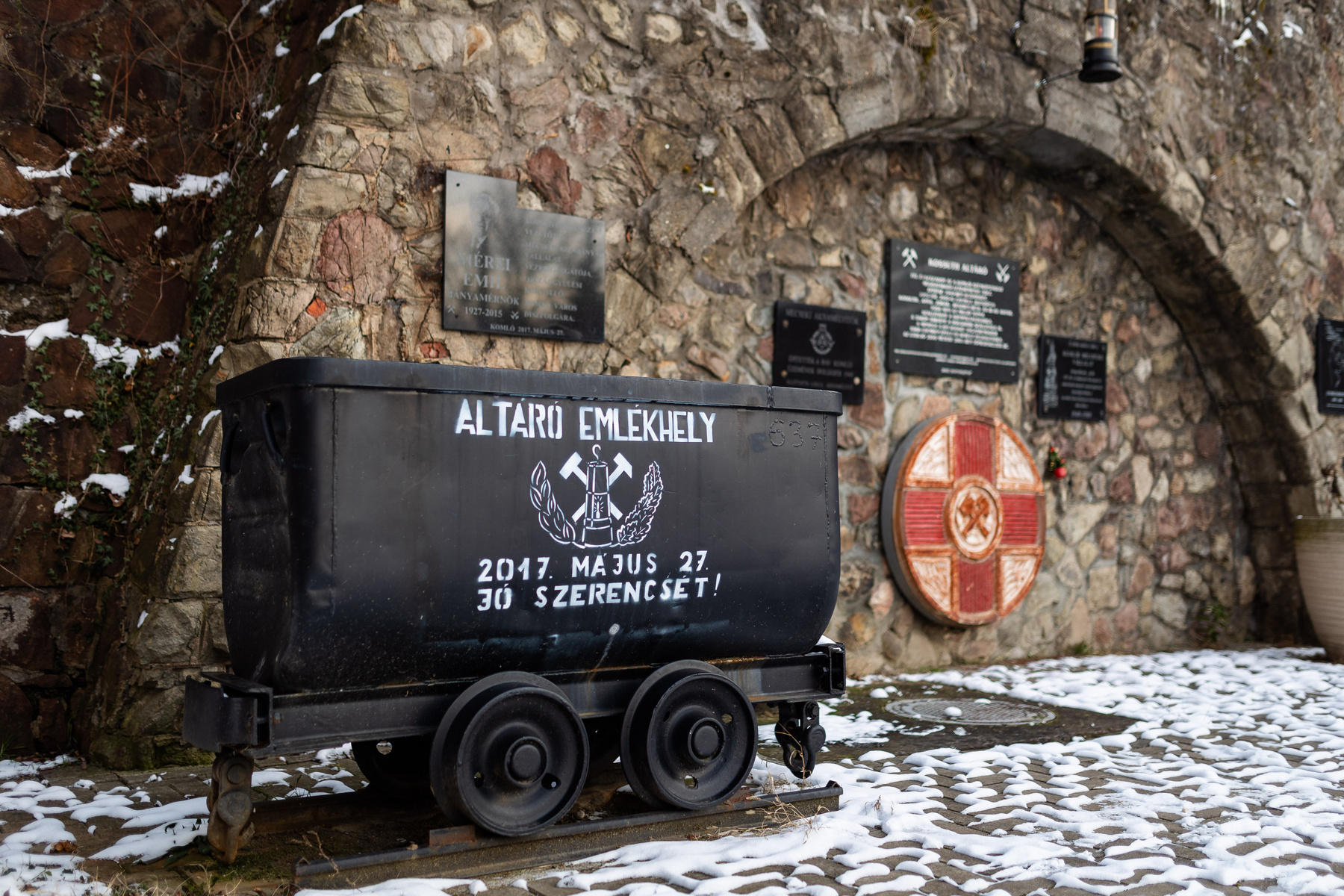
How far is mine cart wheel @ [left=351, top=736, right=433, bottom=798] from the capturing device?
9.34 feet

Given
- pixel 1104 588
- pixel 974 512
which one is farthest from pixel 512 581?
pixel 1104 588

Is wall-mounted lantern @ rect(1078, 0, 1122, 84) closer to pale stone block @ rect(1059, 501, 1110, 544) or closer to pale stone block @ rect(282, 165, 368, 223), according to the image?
pale stone block @ rect(1059, 501, 1110, 544)

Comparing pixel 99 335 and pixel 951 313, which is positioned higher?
pixel 951 313

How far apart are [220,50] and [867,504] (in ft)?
11.7

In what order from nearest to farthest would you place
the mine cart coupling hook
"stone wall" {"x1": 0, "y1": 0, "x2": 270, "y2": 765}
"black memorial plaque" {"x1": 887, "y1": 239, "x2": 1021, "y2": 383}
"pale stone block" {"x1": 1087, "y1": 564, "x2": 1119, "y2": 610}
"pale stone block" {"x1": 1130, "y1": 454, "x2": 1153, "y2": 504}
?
1. the mine cart coupling hook
2. "stone wall" {"x1": 0, "y1": 0, "x2": 270, "y2": 765}
3. "black memorial plaque" {"x1": 887, "y1": 239, "x2": 1021, "y2": 383}
4. "pale stone block" {"x1": 1087, "y1": 564, "x2": 1119, "y2": 610}
5. "pale stone block" {"x1": 1130, "y1": 454, "x2": 1153, "y2": 504}

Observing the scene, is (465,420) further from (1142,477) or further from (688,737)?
(1142,477)

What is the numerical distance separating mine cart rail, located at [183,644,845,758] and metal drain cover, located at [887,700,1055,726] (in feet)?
6.64

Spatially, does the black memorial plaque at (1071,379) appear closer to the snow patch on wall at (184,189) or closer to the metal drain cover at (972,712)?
the metal drain cover at (972,712)

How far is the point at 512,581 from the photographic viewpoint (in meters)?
2.56

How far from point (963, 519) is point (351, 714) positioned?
3894 millimetres

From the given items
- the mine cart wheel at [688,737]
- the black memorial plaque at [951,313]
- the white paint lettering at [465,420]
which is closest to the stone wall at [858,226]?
the black memorial plaque at [951,313]

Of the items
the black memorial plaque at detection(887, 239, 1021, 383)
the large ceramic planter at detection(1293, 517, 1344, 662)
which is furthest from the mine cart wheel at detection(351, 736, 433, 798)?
the large ceramic planter at detection(1293, 517, 1344, 662)

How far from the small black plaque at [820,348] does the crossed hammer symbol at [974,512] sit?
812 mm

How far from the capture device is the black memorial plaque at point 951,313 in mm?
5582
